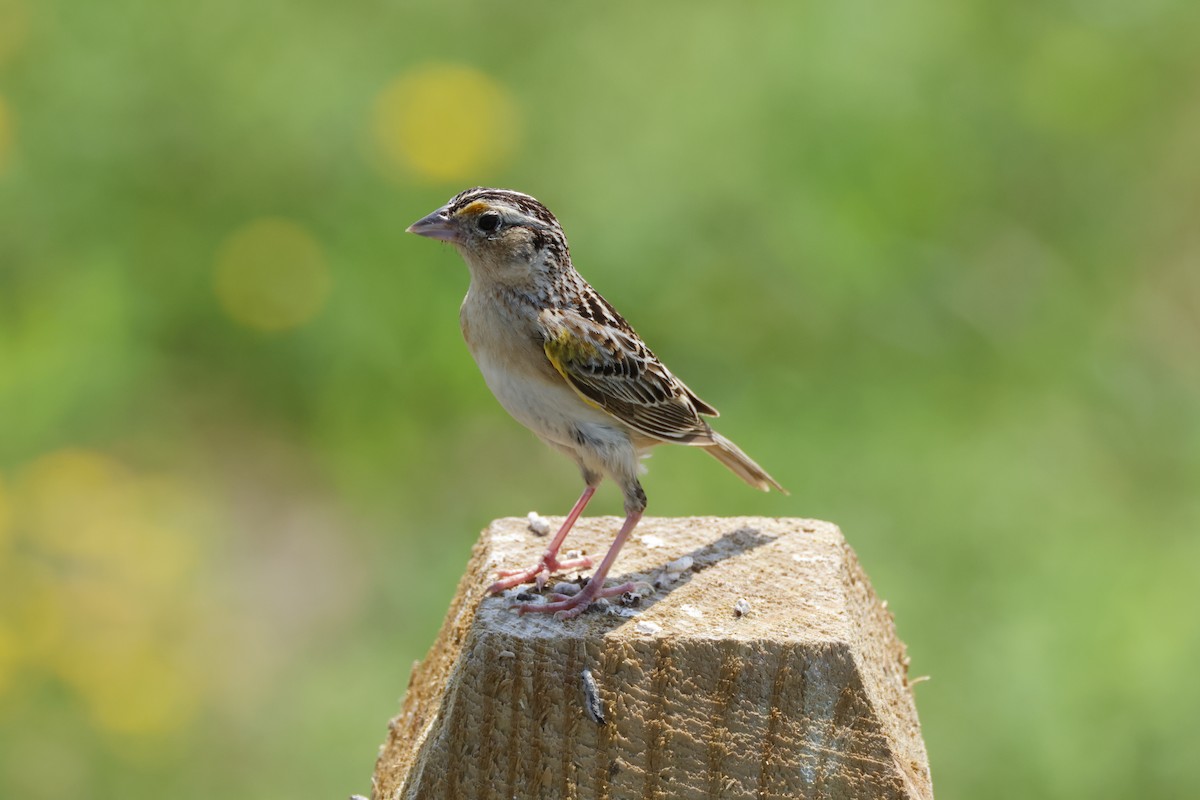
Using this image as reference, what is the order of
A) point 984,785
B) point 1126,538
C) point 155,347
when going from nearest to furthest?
point 984,785, point 1126,538, point 155,347

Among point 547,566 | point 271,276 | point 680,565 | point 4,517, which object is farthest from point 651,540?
point 271,276

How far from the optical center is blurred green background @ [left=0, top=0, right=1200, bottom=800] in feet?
24.4

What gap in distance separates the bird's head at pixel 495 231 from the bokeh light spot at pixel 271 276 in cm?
472

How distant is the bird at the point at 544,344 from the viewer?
190 inches

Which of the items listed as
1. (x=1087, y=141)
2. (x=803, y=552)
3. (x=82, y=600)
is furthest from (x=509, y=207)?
(x=1087, y=141)

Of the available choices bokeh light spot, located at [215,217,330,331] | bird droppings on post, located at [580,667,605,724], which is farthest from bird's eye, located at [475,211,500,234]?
bokeh light spot, located at [215,217,330,331]

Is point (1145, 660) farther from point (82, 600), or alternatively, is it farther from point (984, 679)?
point (82, 600)

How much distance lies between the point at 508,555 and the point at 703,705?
1120mm

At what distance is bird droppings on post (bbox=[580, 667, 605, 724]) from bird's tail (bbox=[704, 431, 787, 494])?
1643mm

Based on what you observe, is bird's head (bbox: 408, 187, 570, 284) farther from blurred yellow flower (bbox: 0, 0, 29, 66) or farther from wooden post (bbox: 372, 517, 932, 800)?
blurred yellow flower (bbox: 0, 0, 29, 66)

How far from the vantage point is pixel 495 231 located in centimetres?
489

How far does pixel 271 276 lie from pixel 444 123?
5.21 feet

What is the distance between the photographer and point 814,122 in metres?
11.0

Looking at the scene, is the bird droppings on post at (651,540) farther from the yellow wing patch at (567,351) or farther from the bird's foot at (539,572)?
the yellow wing patch at (567,351)
